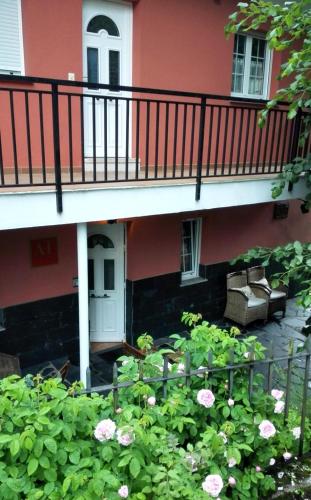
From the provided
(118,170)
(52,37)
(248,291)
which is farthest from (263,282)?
(52,37)

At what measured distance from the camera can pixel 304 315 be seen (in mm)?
8617

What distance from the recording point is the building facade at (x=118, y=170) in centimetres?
464

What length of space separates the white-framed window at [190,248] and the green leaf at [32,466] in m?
5.83

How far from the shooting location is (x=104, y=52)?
19.9 ft

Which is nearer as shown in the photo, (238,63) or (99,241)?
(99,241)

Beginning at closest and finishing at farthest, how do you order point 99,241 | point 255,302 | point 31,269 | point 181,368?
point 181,368
point 31,269
point 99,241
point 255,302

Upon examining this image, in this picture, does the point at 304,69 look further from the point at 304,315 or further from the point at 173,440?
the point at 304,315

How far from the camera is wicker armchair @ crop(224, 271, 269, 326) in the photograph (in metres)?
7.65

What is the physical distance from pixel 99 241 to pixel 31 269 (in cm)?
132

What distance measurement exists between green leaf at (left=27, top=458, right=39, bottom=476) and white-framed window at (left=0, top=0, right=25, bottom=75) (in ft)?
15.7

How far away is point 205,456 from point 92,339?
517 cm

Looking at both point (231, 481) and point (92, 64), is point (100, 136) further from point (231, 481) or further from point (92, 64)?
point (231, 481)

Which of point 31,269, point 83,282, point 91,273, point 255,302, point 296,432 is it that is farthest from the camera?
point 255,302

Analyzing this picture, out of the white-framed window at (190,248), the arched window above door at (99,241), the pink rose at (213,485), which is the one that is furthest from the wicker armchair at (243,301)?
the pink rose at (213,485)
